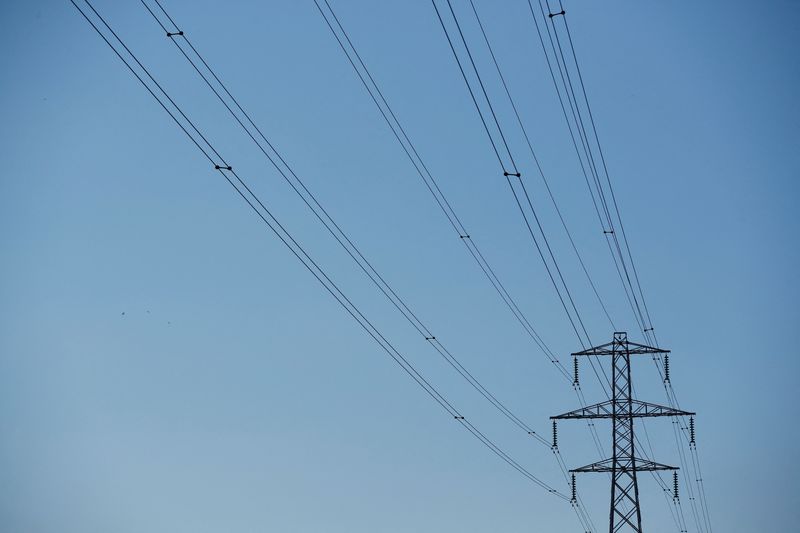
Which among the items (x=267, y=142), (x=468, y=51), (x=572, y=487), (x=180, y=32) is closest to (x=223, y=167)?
(x=267, y=142)

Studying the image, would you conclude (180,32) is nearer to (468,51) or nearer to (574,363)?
(468,51)

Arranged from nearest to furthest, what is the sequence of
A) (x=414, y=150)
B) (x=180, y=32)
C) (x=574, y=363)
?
1. (x=180, y=32)
2. (x=414, y=150)
3. (x=574, y=363)

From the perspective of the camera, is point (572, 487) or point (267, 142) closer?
point (267, 142)

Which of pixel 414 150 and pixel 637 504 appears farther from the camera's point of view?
pixel 637 504

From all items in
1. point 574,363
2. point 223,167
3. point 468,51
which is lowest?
point 223,167

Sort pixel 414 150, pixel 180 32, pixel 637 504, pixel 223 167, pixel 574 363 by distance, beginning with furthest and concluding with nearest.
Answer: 1. pixel 574 363
2. pixel 637 504
3. pixel 414 150
4. pixel 223 167
5. pixel 180 32

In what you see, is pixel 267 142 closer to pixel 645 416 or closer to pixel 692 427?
pixel 645 416

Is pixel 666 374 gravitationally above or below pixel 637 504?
above

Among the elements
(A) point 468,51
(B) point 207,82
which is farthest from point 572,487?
(B) point 207,82

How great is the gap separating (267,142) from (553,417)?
2758cm

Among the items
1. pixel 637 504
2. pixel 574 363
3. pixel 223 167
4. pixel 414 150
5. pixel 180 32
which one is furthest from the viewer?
pixel 574 363

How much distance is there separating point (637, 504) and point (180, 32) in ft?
106

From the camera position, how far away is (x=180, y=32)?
82.1 ft

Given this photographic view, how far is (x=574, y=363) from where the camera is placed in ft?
170
